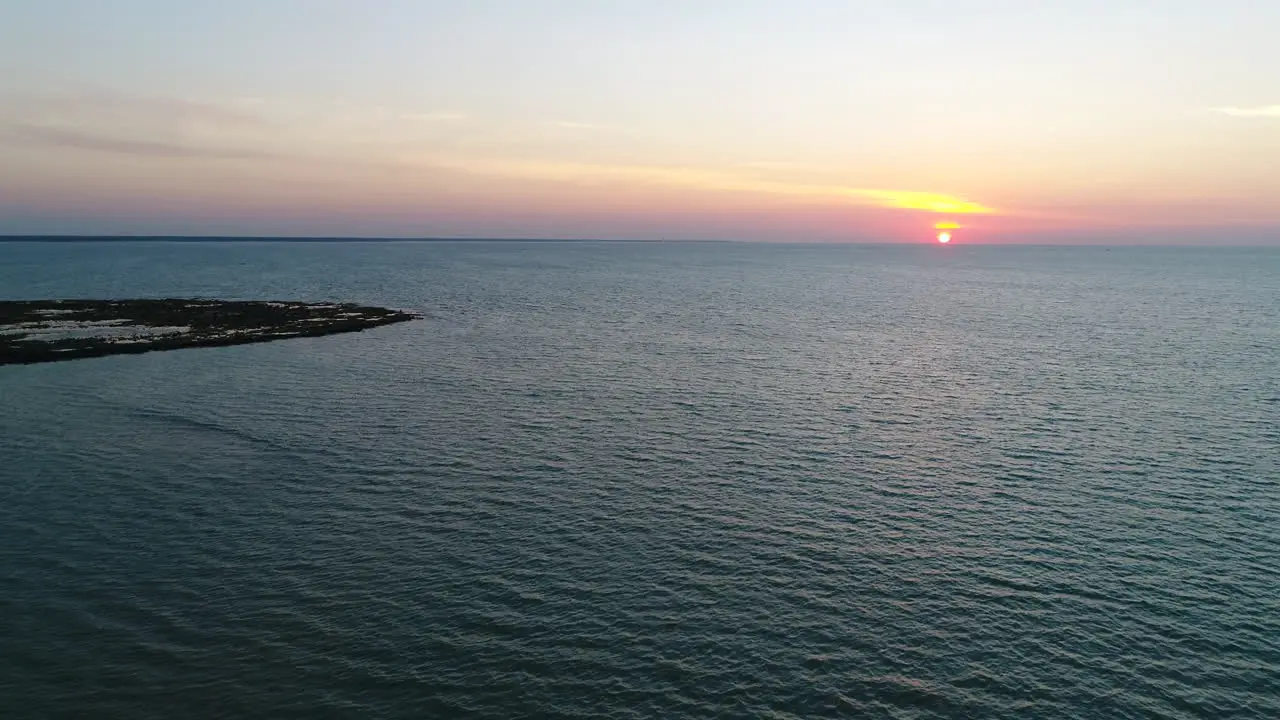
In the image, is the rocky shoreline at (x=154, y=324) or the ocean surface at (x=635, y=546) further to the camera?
the rocky shoreline at (x=154, y=324)

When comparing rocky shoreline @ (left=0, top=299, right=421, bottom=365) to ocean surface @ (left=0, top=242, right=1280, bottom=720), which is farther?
rocky shoreline @ (left=0, top=299, right=421, bottom=365)

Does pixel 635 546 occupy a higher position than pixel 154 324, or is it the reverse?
pixel 154 324

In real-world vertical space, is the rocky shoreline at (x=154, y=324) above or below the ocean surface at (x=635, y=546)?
above

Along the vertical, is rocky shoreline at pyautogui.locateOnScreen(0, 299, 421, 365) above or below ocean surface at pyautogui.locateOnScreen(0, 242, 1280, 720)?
above

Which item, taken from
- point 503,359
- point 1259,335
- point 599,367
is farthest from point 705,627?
point 1259,335
